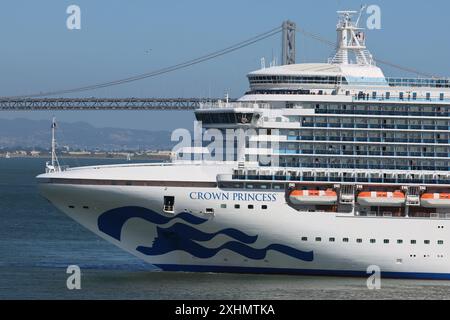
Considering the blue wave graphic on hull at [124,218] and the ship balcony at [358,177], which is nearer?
the blue wave graphic on hull at [124,218]

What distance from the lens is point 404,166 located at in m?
32.2

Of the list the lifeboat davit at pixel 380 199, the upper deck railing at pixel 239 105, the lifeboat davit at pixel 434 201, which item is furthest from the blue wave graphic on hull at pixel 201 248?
the upper deck railing at pixel 239 105

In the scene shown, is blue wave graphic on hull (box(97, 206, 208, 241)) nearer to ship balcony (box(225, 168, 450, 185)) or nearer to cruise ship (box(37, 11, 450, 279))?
cruise ship (box(37, 11, 450, 279))

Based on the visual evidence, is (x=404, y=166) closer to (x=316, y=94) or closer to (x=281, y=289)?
(x=316, y=94)

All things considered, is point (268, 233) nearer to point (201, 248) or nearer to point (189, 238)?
point (201, 248)

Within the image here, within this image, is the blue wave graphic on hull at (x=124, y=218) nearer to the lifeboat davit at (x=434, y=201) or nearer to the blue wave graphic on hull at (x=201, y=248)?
the blue wave graphic on hull at (x=201, y=248)

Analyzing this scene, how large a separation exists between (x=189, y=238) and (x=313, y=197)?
315 centimetres

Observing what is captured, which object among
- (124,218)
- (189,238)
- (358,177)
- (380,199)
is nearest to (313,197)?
(358,177)

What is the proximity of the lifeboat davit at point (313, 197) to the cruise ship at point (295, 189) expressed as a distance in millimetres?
30

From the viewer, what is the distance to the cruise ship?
31422 mm

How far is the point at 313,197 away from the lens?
31531mm

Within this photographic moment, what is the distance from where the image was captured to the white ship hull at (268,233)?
103 ft
